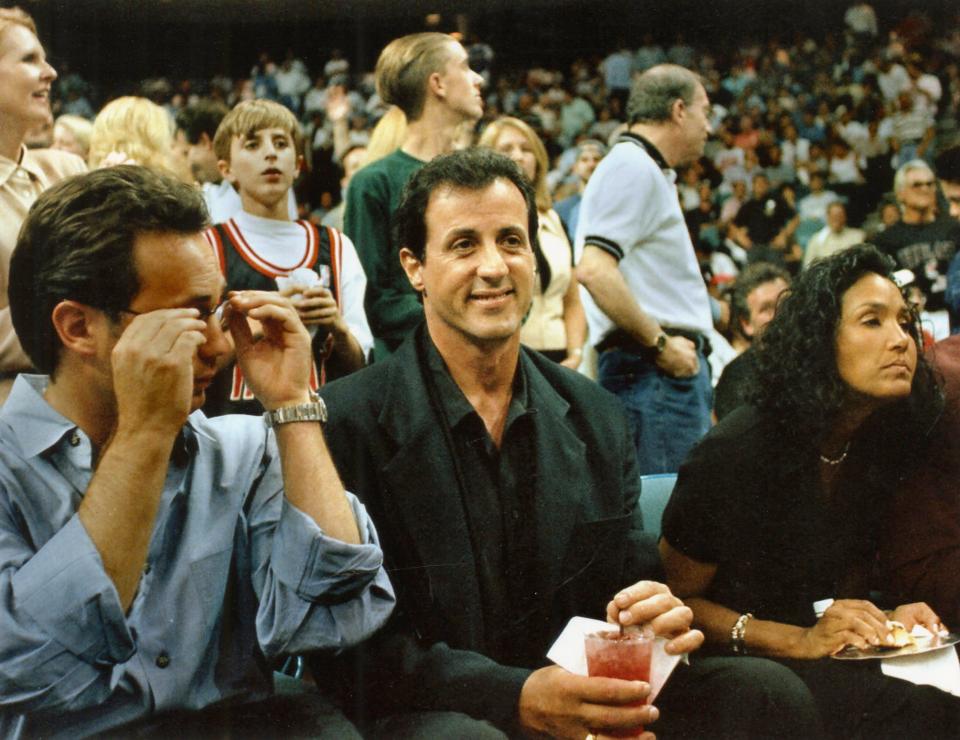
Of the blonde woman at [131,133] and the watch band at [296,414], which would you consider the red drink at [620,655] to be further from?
the blonde woman at [131,133]

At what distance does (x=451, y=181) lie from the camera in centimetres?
174

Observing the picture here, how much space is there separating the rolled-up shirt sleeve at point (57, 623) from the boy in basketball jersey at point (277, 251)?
0.89 metres

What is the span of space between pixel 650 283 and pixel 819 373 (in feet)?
2.84

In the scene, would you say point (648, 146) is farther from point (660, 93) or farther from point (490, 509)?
point (490, 509)

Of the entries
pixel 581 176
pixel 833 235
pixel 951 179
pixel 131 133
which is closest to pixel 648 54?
pixel 581 176

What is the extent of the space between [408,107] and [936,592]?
60.2 inches

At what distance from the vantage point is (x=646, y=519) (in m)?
2.04

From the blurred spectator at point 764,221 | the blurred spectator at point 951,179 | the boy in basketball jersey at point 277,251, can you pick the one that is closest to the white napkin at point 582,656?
the boy in basketball jersey at point 277,251

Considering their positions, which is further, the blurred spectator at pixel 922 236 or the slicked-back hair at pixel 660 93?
the blurred spectator at pixel 922 236

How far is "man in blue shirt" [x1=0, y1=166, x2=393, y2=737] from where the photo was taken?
1153 millimetres

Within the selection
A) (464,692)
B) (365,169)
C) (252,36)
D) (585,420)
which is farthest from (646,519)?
(252,36)

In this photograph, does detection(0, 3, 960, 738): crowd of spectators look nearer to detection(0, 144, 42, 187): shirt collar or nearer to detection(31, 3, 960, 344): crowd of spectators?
detection(0, 144, 42, 187): shirt collar

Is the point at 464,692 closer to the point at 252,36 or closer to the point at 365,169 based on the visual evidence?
the point at 365,169

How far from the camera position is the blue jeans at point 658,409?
2.70 metres
